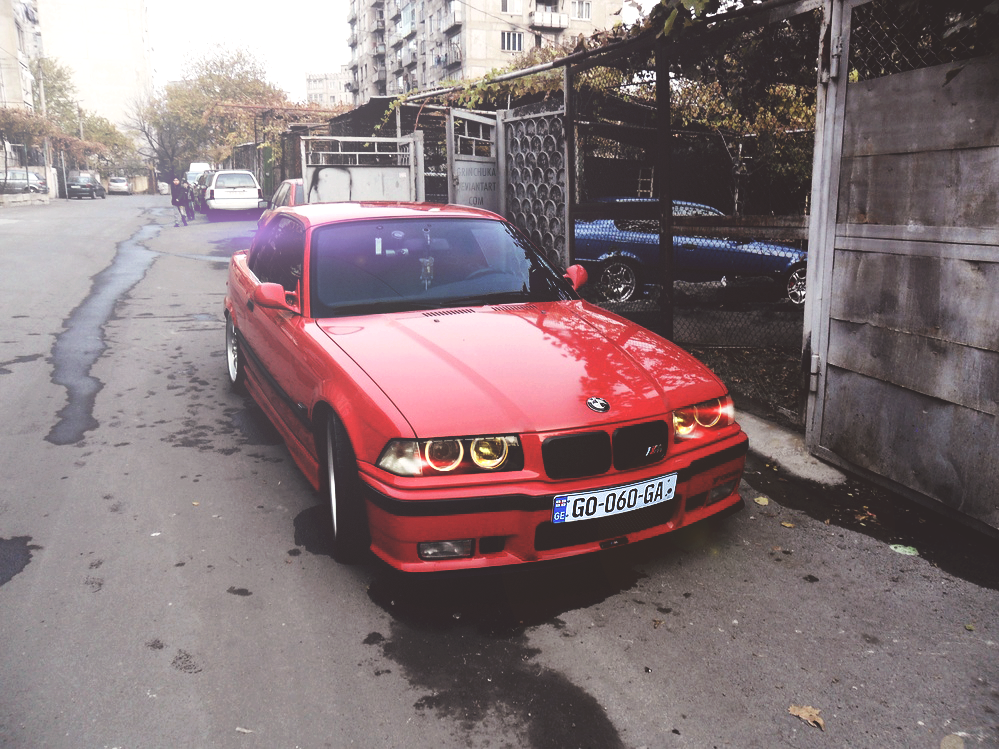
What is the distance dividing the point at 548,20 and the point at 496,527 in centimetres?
6595

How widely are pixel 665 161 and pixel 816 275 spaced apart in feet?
6.27

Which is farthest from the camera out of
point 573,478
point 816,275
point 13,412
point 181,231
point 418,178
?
point 181,231

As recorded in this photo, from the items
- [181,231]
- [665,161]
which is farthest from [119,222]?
[665,161]

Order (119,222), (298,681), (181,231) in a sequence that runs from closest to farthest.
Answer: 1. (298,681)
2. (181,231)
3. (119,222)

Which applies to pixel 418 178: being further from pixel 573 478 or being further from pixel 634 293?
pixel 573 478

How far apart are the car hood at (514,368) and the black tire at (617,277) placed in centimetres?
669

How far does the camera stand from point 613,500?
313 cm

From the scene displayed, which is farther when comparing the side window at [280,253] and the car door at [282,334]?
the side window at [280,253]

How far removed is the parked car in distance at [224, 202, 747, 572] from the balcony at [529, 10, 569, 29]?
207 ft

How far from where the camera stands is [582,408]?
10.4 ft

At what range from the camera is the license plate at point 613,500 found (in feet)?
10.00

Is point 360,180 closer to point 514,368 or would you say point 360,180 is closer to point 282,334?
point 282,334

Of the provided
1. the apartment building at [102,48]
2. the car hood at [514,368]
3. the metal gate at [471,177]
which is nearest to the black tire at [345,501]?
the car hood at [514,368]

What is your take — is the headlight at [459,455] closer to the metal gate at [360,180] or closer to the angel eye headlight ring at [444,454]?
the angel eye headlight ring at [444,454]
